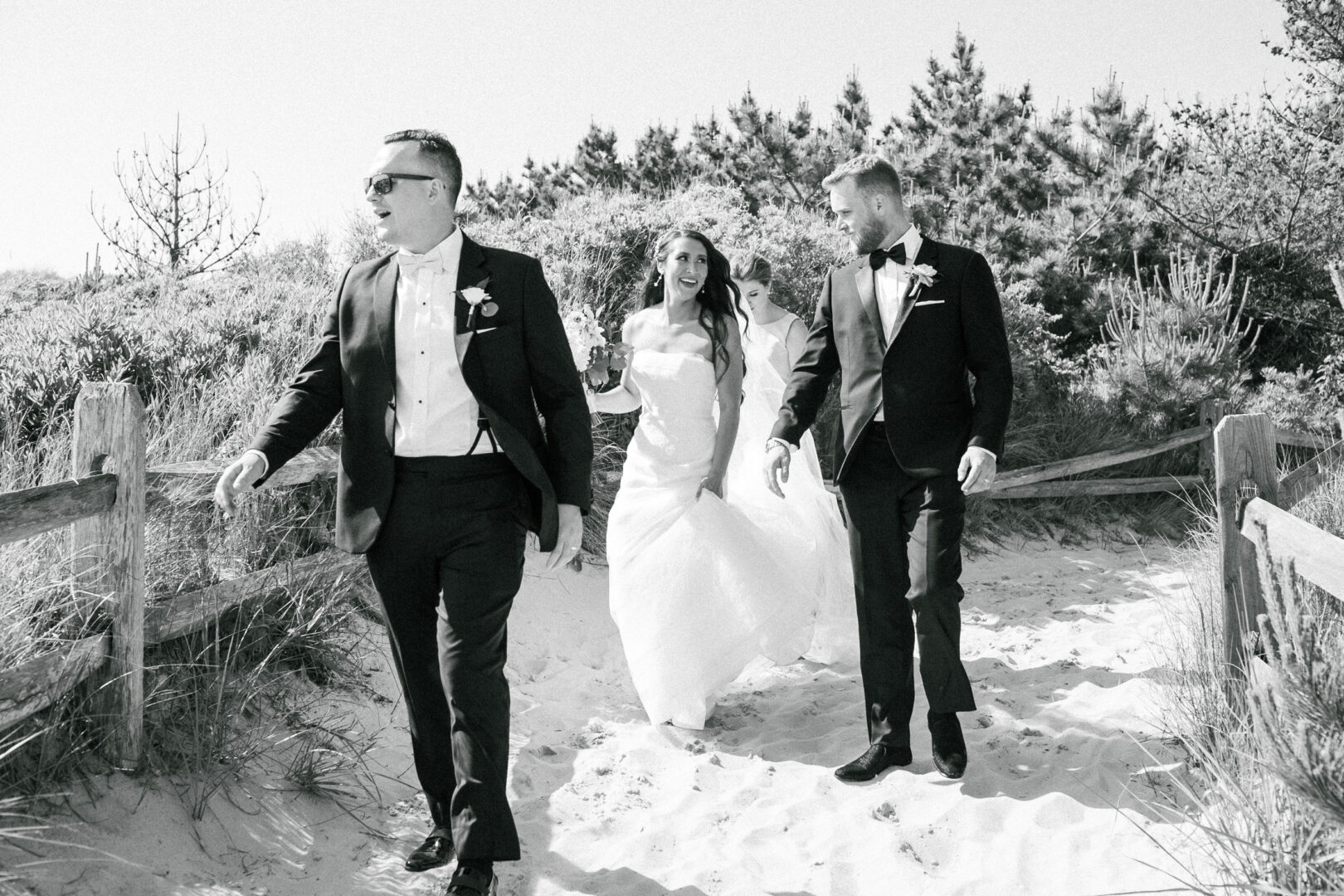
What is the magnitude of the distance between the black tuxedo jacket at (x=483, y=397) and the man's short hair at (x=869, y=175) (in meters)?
1.54

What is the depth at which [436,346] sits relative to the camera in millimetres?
3270

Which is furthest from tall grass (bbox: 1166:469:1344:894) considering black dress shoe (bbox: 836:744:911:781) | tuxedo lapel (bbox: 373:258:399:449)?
tuxedo lapel (bbox: 373:258:399:449)

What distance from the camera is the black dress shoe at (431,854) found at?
3439 mm

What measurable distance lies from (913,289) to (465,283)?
6.05 ft

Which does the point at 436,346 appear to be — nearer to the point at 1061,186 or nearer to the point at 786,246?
the point at 786,246

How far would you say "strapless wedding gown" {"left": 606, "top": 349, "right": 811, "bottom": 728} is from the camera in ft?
15.9

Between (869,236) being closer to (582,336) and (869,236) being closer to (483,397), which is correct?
(582,336)

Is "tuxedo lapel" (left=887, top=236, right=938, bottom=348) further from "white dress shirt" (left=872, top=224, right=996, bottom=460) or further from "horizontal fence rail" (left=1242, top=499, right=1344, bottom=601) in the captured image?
"horizontal fence rail" (left=1242, top=499, right=1344, bottom=601)

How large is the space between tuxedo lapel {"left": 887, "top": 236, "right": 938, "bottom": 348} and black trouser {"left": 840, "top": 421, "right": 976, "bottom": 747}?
0.40m

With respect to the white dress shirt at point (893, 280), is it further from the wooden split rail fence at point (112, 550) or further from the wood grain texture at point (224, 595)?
the wooden split rail fence at point (112, 550)

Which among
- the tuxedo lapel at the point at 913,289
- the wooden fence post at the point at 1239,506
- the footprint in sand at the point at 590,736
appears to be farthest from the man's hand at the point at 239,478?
the wooden fence post at the point at 1239,506

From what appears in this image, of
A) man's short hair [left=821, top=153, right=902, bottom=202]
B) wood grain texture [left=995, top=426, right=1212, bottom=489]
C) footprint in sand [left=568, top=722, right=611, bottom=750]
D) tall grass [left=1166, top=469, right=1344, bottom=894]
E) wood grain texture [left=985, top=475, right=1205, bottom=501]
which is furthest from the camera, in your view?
wood grain texture [left=985, top=475, right=1205, bottom=501]

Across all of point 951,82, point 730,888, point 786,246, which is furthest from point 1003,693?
point 951,82

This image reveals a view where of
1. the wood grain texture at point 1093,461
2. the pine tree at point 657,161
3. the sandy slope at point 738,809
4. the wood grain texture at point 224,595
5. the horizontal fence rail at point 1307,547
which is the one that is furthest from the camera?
the pine tree at point 657,161
